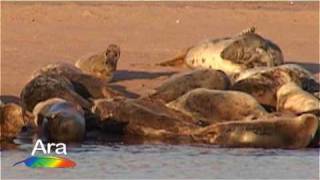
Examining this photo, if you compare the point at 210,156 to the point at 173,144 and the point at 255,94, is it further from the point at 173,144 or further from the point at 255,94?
the point at 255,94

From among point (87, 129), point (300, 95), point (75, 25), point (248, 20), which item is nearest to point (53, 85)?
point (87, 129)

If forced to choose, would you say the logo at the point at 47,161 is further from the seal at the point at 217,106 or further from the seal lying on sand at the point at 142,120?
the seal at the point at 217,106

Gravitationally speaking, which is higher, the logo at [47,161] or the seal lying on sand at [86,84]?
the seal lying on sand at [86,84]

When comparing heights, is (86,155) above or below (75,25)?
below

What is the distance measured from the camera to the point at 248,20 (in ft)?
73.4

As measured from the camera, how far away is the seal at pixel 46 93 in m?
11.8

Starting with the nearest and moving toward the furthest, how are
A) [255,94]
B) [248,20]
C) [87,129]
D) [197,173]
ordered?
[197,173], [87,129], [255,94], [248,20]

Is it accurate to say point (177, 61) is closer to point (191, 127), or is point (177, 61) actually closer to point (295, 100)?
point (295, 100)

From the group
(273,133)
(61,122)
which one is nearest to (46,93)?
(61,122)

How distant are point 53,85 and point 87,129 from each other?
0.70 m

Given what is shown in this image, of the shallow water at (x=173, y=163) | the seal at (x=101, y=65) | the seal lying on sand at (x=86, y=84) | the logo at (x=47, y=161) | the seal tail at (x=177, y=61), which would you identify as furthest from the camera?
the seal tail at (x=177, y=61)

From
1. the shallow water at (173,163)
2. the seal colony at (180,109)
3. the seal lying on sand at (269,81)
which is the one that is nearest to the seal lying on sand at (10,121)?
the seal colony at (180,109)

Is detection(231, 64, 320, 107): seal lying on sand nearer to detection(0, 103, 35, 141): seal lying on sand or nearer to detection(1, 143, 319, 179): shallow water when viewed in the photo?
detection(1, 143, 319, 179): shallow water

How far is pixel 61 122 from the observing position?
1088cm
